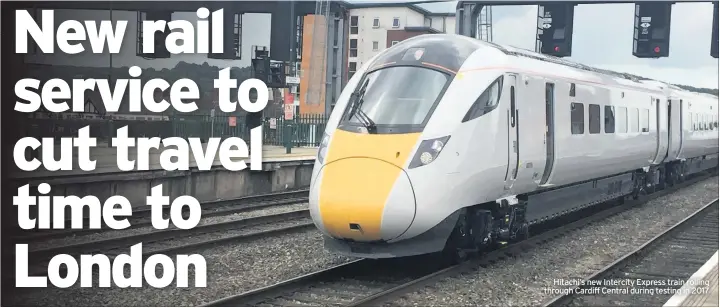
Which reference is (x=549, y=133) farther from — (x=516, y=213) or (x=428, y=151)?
(x=428, y=151)

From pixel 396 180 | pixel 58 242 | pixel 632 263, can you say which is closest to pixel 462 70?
pixel 396 180

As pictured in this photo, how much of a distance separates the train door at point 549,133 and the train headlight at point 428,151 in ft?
9.87

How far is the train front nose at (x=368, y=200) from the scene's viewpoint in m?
8.22

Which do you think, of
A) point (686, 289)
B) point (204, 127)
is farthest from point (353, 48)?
point (686, 289)

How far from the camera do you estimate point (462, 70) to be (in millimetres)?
9250

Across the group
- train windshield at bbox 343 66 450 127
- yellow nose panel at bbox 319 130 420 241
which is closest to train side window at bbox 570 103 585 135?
train windshield at bbox 343 66 450 127

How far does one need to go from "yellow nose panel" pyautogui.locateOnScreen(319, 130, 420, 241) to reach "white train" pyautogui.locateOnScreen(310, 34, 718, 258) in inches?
0.5

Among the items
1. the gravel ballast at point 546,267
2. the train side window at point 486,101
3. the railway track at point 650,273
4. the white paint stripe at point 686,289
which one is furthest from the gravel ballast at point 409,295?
the train side window at point 486,101

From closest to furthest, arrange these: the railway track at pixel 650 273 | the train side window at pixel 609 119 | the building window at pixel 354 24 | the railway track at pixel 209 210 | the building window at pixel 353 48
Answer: the railway track at pixel 650 273 < the railway track at pixel 209 210 < the train side window at pixel 609 119 < the building window at pixel 354 24 < the building window at pixel 353 48

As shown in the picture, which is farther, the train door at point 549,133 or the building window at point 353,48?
the building window at point 353,48

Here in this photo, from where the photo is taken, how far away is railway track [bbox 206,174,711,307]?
25.7 feet

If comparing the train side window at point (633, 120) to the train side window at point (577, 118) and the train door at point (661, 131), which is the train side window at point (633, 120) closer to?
the train door at point (661, 131)

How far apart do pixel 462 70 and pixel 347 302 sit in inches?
127

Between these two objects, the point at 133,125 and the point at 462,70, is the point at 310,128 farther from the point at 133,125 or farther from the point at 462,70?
the point at 462,70
